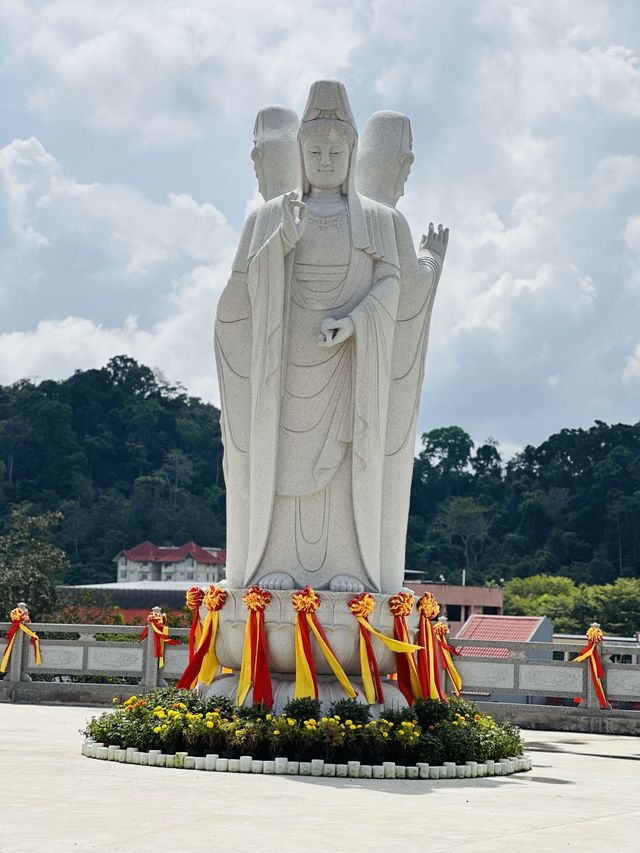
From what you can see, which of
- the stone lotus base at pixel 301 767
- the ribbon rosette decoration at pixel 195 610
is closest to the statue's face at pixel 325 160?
the ribbon rosette decoration at pixel 195 610

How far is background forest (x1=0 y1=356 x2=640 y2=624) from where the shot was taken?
71.0 m

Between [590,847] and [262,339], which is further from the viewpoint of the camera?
[262,339]

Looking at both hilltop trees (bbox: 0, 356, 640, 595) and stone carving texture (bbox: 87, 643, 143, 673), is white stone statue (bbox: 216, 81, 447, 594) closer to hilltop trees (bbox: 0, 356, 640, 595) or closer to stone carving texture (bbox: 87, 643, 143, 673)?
stone carving texture (bbox: 87, 643, 143, 673)

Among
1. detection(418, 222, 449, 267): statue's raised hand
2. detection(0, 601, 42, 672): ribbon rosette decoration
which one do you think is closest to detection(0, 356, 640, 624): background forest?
detection(0, 601, 42, 672): ribbon rosette decoration

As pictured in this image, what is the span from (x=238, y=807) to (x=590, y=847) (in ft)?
6.74

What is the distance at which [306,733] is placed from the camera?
959 centimetres

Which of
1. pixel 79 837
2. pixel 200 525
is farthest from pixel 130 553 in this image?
pixel 79 837

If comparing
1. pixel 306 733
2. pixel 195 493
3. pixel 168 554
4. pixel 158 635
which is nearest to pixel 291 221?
pixel 306 733

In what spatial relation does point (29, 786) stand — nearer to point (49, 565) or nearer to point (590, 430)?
point (49, 565)

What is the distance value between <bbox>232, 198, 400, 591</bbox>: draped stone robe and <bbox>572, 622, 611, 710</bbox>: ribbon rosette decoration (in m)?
5.24

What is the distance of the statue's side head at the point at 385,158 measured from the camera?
12.2 metres

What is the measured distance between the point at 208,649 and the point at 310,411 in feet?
7.17

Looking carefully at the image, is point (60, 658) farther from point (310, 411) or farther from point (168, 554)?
point (168, 554)

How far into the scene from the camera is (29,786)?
834 cm
